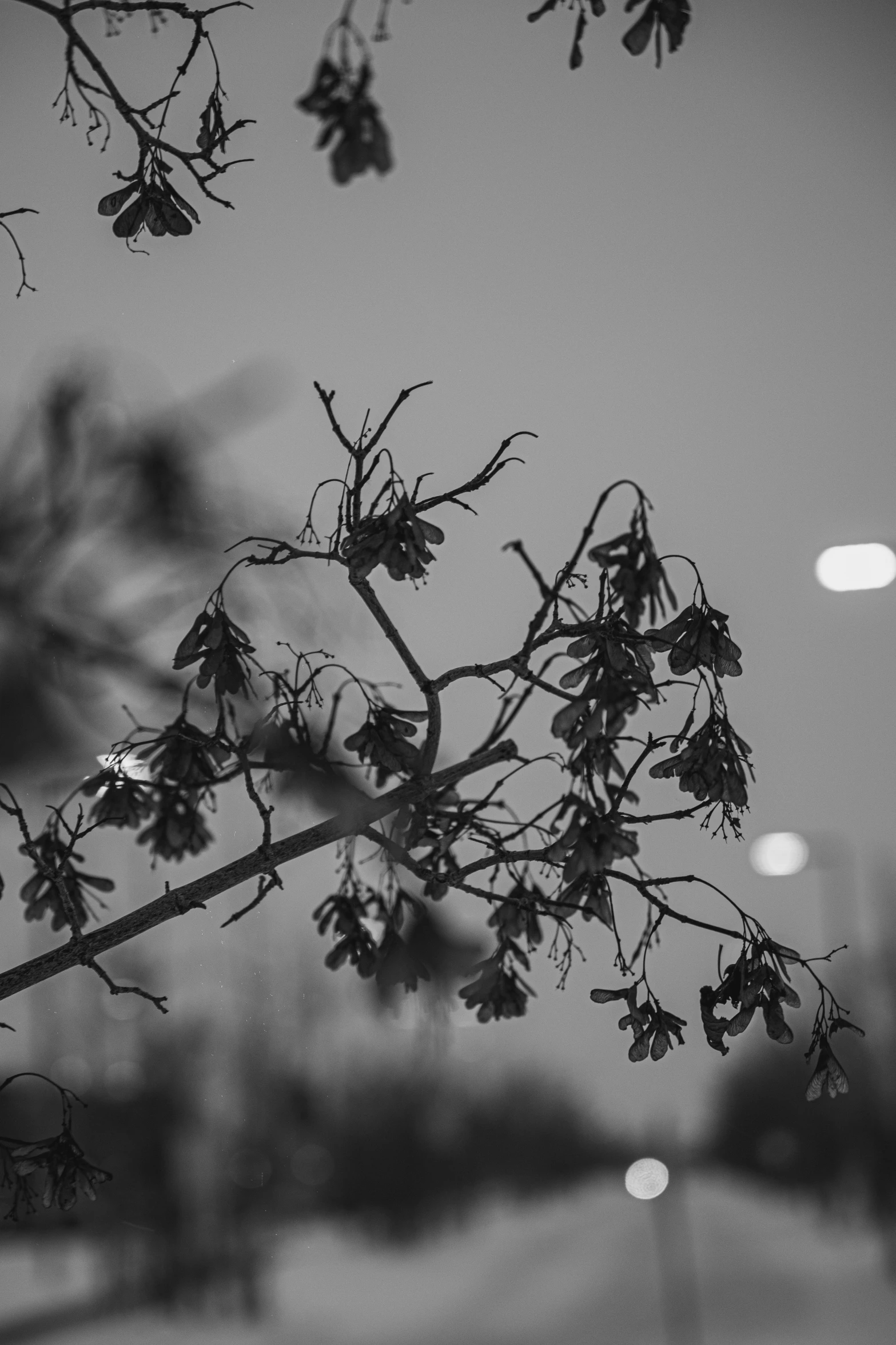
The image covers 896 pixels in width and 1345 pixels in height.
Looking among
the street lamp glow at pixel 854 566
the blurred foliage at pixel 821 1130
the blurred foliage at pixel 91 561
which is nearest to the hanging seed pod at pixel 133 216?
the blurred foliage at pixel 91 561

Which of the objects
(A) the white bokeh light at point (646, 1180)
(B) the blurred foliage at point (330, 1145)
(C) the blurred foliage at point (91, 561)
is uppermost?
(C) the blurred foliage at point (91, 561)

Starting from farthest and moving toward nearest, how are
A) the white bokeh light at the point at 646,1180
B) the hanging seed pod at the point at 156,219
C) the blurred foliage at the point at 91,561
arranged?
the white bokeh light at the point at 646,1180
the blurred foliage at the point at 91,561
the hanging seed pod at the point at 156,219

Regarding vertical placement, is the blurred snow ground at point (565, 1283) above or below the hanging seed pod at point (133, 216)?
below

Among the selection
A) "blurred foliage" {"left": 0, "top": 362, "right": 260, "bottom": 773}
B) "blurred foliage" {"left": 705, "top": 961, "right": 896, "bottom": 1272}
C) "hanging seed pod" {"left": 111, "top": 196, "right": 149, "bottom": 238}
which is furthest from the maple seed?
"blurred foliage" {"left": 705, "top": 961, "right": 896, "bottom": 1272}

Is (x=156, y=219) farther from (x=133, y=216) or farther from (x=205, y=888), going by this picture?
(x=205, y=888)

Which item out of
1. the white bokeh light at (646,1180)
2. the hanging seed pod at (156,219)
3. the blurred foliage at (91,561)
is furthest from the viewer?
the white bokeh light at (646,1180)

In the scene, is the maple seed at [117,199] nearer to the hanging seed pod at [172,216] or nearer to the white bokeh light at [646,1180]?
the hanging seed pod at [172,216]

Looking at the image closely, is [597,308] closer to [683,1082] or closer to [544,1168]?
[683,1082]

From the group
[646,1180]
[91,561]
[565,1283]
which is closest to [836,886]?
[646,1180]

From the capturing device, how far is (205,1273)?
1.38 m

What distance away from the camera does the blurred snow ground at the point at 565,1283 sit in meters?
1.35

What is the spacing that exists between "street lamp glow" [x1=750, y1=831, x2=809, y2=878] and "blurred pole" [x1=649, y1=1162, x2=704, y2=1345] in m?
0.36

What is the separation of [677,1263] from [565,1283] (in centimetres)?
13

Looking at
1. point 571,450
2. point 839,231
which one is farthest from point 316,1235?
point 839,231
